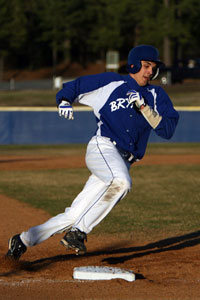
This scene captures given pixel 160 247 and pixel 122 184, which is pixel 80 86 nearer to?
pixel 122 184

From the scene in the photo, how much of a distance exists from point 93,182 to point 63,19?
2027 inches

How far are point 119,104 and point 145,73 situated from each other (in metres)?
0.35

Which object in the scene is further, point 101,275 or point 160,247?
point 160,247

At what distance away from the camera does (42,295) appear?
4.84 m

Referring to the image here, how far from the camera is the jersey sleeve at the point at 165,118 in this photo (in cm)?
530

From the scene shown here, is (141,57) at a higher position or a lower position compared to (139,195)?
higher

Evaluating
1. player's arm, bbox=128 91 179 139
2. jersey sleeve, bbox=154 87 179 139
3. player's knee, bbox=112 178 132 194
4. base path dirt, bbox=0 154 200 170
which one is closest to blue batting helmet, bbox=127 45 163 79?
jersey sleeve, bbox=154 87 179 139

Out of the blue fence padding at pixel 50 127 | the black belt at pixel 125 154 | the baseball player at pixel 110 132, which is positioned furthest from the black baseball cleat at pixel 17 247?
the blue fence padding at pixel 50 127

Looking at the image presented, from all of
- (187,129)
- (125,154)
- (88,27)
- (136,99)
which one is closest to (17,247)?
(125,154)

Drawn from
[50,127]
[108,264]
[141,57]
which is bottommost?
[50,127]

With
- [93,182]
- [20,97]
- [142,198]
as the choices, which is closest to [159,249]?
[93,182]

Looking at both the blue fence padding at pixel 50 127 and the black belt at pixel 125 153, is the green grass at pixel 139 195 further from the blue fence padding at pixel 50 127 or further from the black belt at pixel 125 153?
the blue fence padding at pixel 50 127

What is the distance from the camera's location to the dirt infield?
195 inches

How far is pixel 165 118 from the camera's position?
5.36 m
